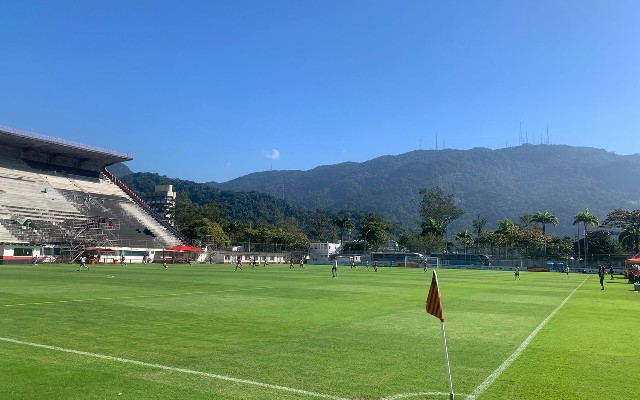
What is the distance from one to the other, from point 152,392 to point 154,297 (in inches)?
592

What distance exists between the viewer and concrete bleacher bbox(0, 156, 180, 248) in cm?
7106

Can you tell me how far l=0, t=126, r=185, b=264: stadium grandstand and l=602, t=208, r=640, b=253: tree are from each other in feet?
290

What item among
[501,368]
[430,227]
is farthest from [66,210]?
[430,227]

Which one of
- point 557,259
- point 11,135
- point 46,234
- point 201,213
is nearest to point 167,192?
point 201,213

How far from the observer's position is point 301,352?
10.7m

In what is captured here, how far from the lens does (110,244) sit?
7719cm

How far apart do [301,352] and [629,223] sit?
11407cm

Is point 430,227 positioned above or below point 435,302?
above

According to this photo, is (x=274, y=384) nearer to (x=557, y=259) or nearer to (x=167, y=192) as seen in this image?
(x=557, y=259)

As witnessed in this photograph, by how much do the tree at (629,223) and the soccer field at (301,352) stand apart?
96.1m

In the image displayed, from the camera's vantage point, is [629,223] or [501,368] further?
[629,223]

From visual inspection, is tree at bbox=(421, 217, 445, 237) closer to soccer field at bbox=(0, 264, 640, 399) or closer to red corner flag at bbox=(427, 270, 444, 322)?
soccer field at bbox=(0, 264, 640, 399)

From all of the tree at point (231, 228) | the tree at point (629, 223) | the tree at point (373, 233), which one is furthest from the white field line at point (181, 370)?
the tree at point (231, 228)

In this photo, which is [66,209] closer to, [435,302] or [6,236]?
[6,236]
